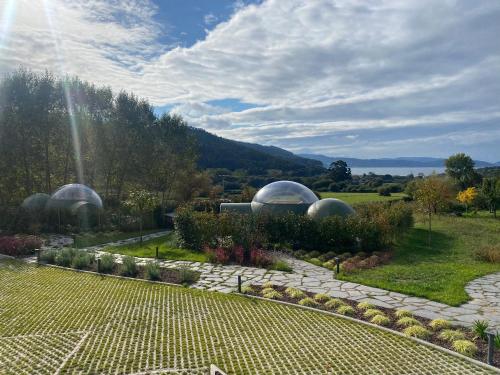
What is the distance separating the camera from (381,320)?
6.52 m

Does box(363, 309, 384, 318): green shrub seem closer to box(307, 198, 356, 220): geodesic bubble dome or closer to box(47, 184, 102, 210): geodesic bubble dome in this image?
box(307, 198, 356, 220): geodesic bubble dome

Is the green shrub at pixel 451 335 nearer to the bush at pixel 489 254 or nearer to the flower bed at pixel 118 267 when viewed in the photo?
the flower bed at pixel 118 267

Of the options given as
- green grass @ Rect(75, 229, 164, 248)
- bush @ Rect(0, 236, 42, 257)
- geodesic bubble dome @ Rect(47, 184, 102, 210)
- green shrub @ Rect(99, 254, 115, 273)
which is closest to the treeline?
geodesic bubble dome @ Rect(47, 184, 102, 210)

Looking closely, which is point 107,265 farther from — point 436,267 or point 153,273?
point 436,267

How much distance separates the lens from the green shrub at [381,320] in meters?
6.48

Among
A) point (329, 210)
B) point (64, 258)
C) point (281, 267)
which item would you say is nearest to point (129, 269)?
point (64, 258)

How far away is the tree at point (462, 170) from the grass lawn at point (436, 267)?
17378 mm

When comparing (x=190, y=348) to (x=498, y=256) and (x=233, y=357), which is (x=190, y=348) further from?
(x=498, y=256)

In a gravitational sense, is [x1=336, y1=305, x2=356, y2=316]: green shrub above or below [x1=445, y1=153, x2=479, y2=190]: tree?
below

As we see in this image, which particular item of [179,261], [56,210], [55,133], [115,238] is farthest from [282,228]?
[55,133]

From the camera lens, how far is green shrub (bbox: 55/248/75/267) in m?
11.2

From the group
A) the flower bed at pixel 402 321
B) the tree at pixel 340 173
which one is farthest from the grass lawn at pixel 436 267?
the tree at pixel 340 173

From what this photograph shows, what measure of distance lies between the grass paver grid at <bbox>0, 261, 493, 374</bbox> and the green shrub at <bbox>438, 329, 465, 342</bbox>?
0.48 meters

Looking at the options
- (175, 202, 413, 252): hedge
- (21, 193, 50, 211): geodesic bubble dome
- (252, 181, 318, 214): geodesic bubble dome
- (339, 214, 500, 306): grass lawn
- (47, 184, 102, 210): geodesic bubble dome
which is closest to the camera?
(339, 214, 500, 306): grass lawn
